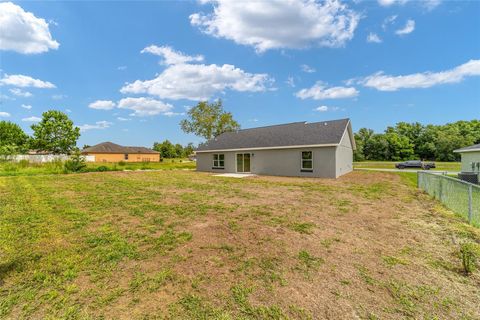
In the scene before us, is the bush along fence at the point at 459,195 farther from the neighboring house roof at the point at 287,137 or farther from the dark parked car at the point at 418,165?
the dark parked car at the point at 418,165

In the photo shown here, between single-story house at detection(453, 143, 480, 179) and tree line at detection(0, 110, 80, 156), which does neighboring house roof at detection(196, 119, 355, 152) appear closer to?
single-story house at detection(453, 143, 480, 179)

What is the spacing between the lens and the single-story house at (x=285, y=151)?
15.0 metres

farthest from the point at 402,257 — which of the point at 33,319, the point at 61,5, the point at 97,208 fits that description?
the point at 61,5

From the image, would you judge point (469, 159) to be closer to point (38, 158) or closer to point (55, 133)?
point (38, 158)

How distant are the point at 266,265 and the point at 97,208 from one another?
5.87 m

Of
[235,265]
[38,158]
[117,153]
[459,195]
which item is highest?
[117,153]

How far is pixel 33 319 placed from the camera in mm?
2186

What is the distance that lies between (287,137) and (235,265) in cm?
1514

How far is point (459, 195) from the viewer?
6238mm

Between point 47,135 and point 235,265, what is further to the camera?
point 47,135

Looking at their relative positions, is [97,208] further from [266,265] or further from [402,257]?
[402,257]

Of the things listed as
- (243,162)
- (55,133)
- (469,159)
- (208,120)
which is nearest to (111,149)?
(55,133)

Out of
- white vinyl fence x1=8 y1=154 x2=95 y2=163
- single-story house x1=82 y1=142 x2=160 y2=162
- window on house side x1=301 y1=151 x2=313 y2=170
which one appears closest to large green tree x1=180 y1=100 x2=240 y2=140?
white vinyl fence x1=8 y1=154 x2=95 y2=163

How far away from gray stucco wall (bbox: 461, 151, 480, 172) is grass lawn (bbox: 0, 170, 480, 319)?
13554 mm
